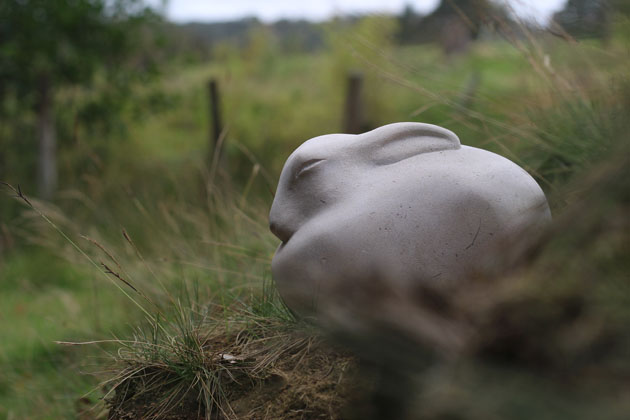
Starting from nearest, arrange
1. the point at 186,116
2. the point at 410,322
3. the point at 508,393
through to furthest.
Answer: the point at 508,393
the point at 410,322
the point at 186,116

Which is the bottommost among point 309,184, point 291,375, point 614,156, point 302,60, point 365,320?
point 302,60

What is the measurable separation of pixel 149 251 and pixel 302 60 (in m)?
8.28

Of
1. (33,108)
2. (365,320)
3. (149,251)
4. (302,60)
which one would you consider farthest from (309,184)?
(302,60)

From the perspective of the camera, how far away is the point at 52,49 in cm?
486

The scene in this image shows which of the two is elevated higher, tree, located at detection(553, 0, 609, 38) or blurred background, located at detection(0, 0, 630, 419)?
tree, located at detection(553, 0, 609, 38)

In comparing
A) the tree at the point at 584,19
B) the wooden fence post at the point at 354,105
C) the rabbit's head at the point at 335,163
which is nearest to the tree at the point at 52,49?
the wooden fence post at the point at 354,105

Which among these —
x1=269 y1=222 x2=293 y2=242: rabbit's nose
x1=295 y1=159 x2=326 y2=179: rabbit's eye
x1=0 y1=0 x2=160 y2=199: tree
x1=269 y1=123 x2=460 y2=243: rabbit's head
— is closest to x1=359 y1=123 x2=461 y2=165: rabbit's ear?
x1=269 y1=123 x2=460 y2=243: rabbit's head

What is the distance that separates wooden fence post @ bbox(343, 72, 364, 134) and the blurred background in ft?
0.06

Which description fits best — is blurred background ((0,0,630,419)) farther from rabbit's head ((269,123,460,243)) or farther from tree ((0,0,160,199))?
rabbit's head ((269,123,460,243))

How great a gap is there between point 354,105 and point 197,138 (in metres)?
2.33

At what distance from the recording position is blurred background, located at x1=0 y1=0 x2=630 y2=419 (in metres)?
2.03

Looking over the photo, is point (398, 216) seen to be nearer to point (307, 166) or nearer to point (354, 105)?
point (307, 166)

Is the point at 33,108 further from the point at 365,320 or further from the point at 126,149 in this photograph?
the point at 365,320

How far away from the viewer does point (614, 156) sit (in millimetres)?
942
